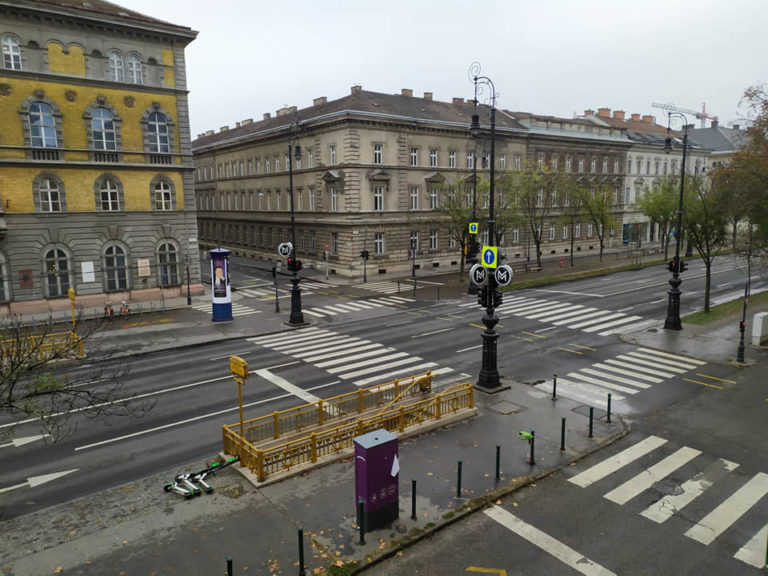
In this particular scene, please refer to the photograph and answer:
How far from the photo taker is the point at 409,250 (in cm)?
4975

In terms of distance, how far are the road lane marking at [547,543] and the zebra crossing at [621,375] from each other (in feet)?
25.3

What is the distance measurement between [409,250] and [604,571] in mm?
41559

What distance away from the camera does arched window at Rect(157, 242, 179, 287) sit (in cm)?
3603

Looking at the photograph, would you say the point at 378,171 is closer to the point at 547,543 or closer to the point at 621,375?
the point at 621,375

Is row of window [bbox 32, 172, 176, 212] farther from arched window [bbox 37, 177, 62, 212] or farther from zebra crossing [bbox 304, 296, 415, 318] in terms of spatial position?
zebra crossing [bbox 304, 296, 415, 318]

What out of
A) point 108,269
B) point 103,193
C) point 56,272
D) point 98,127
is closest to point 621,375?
point 108,269

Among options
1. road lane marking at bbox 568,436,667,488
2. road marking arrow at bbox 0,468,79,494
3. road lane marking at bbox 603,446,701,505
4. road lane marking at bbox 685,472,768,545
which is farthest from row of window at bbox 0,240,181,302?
road lane marking at bbox 685,472,768,545

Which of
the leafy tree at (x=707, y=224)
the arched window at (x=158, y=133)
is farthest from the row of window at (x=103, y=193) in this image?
the leafy tree at (x=707, y=224)

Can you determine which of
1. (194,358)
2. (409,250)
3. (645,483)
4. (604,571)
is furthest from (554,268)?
(604,571)

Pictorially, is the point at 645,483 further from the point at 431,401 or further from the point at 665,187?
the point at 665,187

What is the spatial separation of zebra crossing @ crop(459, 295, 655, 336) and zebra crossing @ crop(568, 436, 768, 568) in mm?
13963

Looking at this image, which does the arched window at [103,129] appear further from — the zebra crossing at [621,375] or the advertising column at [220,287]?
the zebra crossing at [621,375]

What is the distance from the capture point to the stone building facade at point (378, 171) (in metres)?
45.9

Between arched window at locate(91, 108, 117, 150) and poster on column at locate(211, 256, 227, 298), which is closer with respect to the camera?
poster on column at locate(211, 256, 227, 298)
